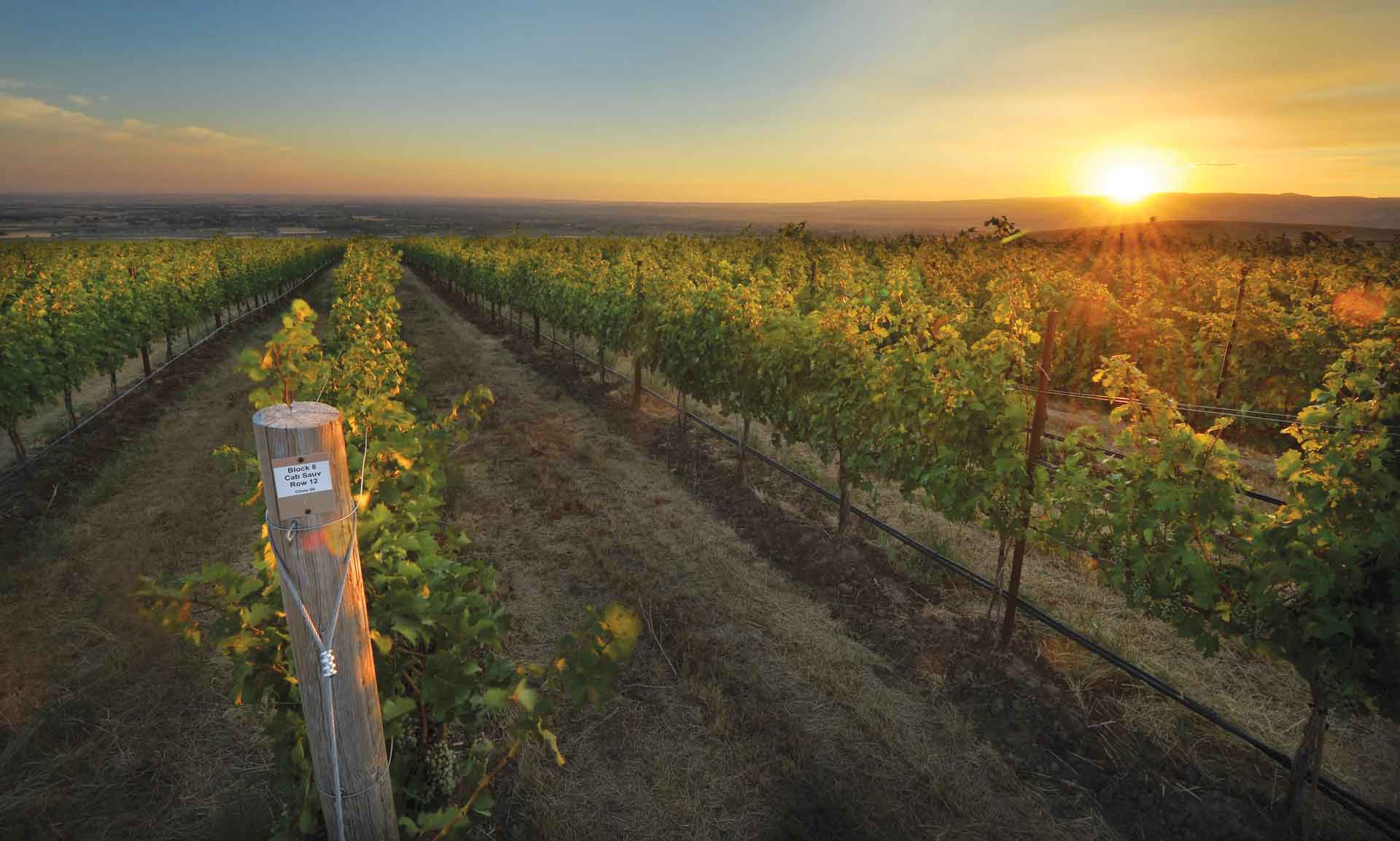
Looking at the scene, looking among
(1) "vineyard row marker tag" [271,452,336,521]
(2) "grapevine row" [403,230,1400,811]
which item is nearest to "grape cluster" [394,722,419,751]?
(1) "vineyard row marker tag" [271,452,336,521]

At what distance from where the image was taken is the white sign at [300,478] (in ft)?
6.07

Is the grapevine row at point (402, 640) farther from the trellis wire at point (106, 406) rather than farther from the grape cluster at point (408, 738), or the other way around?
the trellis wire at point (106, 406)

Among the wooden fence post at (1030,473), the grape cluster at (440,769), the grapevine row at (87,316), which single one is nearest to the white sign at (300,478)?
the grape cluster at (440,769)

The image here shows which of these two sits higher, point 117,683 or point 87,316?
point 87,316

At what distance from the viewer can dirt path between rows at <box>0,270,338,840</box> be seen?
410cm

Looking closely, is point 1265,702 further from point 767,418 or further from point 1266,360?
point 1266,360

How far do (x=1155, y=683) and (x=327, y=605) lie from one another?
5659 mm

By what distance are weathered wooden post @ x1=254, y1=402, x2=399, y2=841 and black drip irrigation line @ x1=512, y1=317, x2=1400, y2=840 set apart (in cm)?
532

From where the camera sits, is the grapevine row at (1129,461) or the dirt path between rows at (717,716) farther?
the dirt path between rows at (717,716)

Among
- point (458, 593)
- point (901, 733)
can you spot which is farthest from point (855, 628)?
point (458, 593)

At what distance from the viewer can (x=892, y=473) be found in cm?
665

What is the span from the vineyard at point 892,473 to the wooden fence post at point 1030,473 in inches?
Answer: 1.4

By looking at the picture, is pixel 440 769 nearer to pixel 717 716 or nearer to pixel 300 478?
pixel 717 716

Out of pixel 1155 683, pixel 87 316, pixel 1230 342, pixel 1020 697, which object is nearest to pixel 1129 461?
pixel 1155 683
